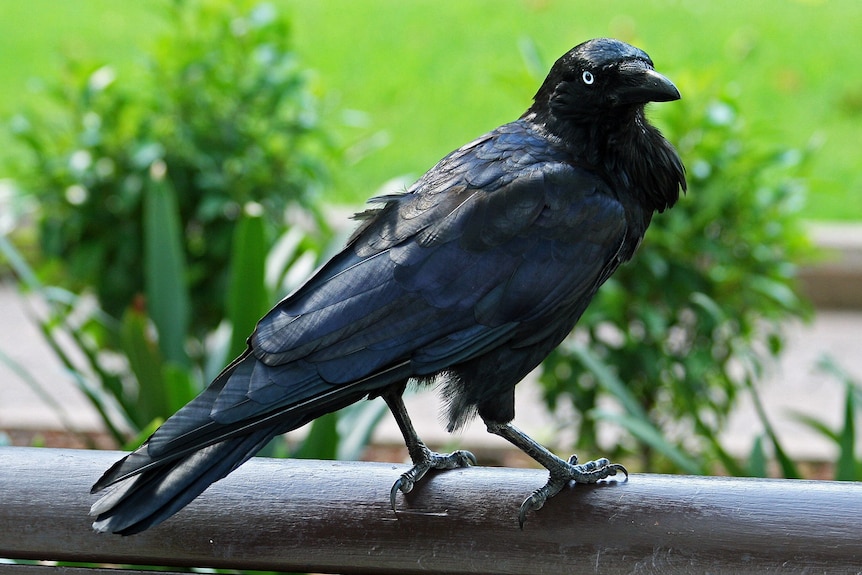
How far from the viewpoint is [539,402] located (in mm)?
4418

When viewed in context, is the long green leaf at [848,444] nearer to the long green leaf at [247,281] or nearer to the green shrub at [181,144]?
the long green leaf at [247,281]

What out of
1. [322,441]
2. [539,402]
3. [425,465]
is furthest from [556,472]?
[539,402]

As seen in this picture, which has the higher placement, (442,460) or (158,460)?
(158,460)

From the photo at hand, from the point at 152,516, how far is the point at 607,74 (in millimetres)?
1115

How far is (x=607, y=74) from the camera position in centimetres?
204

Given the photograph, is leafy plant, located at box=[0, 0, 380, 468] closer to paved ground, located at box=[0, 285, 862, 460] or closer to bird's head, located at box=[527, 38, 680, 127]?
paved ground, located at box=[0, 285, 862, 460]

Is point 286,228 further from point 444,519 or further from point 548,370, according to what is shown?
point 444,519

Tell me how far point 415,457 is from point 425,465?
60 millimetres

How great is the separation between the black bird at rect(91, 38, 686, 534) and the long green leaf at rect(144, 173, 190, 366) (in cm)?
150

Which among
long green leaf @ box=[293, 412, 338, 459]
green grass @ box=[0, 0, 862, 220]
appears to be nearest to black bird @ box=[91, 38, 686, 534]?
long green leaf @ box=[293, 412, 338, 459]

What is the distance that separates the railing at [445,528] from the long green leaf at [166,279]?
5.35 ft

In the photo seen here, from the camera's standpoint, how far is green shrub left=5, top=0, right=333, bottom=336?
4207 mm

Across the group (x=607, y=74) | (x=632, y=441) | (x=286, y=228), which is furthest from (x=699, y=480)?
(x=286, y=228)

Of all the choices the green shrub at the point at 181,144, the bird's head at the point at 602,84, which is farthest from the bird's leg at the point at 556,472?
the green shrub at the point at 181,144
